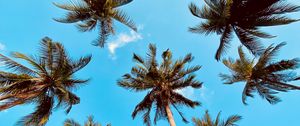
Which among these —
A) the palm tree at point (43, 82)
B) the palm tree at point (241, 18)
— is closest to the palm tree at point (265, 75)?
the palm tree at point (241, 18)

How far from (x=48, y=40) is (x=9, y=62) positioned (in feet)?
6.42

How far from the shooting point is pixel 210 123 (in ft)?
72.6

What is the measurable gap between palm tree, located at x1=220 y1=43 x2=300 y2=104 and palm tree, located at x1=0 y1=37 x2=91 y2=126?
7.26 m

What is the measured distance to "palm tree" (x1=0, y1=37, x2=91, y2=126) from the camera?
57.4 feet

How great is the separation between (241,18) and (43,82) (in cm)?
958

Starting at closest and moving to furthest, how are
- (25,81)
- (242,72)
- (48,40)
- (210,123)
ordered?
1. (25,81)
2. (48,40)
3. (242,72)
4. (210,123)

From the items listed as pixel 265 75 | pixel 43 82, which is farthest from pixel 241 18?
pixel 43 82

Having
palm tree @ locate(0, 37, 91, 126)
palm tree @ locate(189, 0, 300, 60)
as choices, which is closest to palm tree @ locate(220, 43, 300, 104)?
palm tree @ locate(189, 0, 300, 60)

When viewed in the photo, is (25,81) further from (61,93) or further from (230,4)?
(230,4)

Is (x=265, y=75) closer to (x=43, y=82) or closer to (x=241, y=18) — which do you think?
(x=241, y=18)

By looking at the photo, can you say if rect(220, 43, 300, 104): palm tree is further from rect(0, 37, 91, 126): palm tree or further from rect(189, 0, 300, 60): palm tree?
rect(0, 37, 91, 126): palm tree

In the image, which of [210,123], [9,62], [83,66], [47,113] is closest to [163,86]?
[210,123]

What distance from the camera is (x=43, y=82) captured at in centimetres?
1855

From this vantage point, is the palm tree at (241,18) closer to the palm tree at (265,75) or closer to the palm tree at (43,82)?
the palm tree at (265,75)
